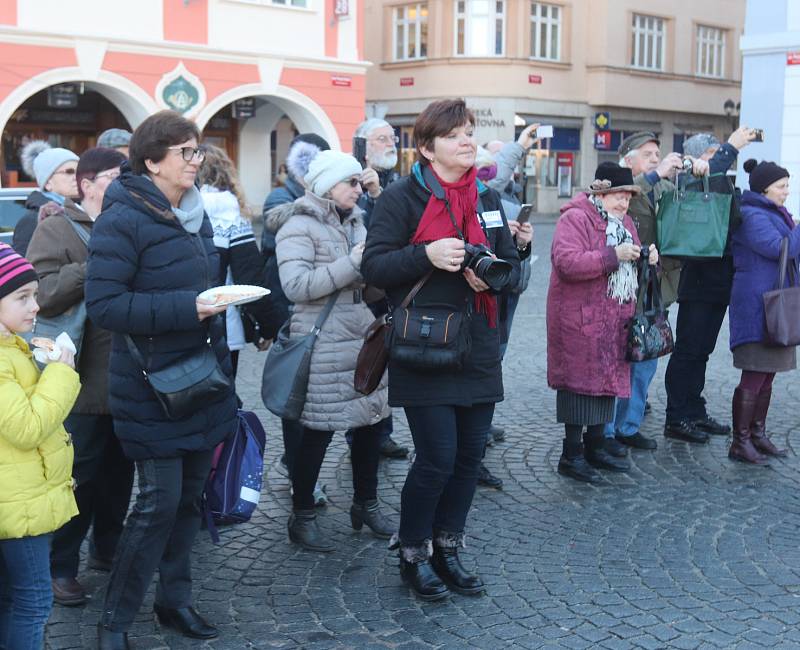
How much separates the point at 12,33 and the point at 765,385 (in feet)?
59.2

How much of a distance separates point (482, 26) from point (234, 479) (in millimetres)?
35096

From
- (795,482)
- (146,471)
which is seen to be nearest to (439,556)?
(146,471)

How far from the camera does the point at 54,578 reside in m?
4.44

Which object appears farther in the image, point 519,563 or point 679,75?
point 679,75

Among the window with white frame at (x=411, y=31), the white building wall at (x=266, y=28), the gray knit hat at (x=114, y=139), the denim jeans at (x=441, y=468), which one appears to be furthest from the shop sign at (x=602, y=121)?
the denim jeans at (x=441, y=468)

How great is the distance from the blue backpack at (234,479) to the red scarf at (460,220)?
1.07 metres

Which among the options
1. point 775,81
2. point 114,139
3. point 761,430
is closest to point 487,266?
point 114,139

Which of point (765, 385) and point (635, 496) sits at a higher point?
point (765, 385)

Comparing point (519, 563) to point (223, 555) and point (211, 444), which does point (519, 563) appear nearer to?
point (223, 555)

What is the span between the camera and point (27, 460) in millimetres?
3436

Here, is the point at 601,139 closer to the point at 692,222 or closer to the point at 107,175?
the point at 692,222

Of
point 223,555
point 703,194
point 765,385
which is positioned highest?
point 703,194

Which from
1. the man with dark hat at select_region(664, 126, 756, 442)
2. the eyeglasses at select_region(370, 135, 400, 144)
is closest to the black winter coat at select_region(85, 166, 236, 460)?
the eyeglasses at select_region(370, 135, 400, 144)

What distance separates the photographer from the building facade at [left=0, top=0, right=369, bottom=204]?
21.4 m
